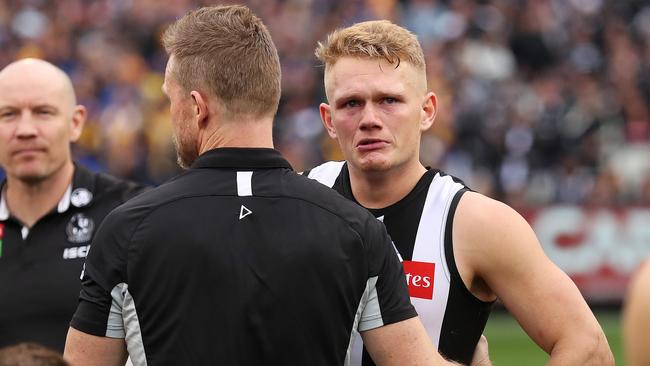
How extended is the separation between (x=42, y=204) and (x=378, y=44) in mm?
1942

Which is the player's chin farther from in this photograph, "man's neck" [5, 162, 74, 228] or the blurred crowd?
the blurred crowd

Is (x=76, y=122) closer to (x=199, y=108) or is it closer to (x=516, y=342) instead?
(x=199, y=108)

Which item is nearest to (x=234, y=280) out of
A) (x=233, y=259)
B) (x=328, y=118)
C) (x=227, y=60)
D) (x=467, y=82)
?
(x=233, y=259)

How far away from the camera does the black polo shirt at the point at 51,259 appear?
5230mm

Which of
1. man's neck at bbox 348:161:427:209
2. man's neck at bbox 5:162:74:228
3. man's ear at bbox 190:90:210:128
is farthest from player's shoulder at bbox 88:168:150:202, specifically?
man's ear at bbox 190:90:210:128

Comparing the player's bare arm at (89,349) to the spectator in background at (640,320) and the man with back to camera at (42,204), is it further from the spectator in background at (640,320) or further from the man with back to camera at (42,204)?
the man with back to camera at (42,204)

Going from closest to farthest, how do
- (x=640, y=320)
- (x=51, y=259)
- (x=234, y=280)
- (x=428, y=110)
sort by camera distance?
(x=640, y=320) < (x=234, y=280) < (x=428, y=110) < (x=51, y=259)

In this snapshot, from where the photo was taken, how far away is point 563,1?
57.5ft

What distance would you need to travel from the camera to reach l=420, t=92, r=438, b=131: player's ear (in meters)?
4.67

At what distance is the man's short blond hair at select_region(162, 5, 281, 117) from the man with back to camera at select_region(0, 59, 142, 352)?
6.87ft

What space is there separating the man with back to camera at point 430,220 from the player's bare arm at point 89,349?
108cm

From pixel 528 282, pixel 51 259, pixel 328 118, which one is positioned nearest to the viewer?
pixel 528 282

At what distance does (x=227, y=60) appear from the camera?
3449 mm

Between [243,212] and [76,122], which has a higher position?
[76,122]
